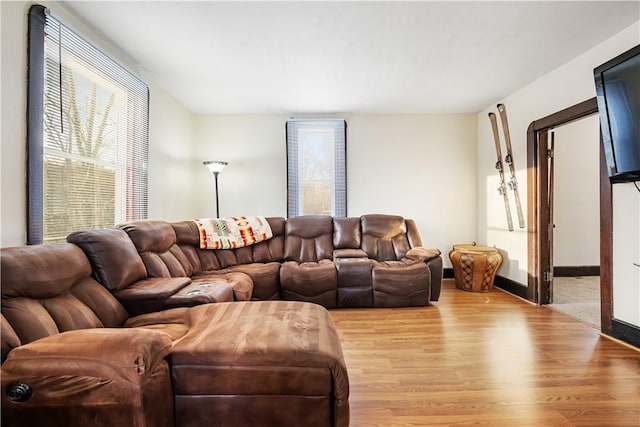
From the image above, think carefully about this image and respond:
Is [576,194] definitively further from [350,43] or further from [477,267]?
[350,43]

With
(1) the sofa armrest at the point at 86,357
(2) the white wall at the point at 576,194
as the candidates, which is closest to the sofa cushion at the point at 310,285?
(1) the sofa armrest at the point at 86,357

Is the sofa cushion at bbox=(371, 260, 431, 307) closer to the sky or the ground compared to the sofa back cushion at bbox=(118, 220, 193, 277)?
closer to the ground

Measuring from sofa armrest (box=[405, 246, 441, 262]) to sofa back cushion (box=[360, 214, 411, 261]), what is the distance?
0.58ft

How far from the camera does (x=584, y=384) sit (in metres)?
1.75

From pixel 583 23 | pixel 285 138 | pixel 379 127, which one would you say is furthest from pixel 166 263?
pixel 583 23

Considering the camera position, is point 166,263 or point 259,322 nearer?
point 259,322

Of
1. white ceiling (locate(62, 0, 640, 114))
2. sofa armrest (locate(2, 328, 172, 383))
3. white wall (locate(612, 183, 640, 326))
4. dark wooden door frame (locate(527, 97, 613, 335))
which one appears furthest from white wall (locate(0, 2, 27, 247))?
dark wooden door frame (locate(527, 97, 613, 335))

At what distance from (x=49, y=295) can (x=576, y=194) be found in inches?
234

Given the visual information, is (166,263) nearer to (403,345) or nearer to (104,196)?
(104,196)

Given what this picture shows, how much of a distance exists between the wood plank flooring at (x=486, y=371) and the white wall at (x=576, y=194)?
210 cm

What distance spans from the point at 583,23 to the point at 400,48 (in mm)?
1302

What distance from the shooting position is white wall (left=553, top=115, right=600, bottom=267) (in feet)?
14.3

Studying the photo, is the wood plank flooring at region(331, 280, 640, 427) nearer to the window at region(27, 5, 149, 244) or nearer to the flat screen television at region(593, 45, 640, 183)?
the flat screen television at region(593, 45, 640, 183)

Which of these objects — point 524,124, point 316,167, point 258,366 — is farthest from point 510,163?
point 258,366
